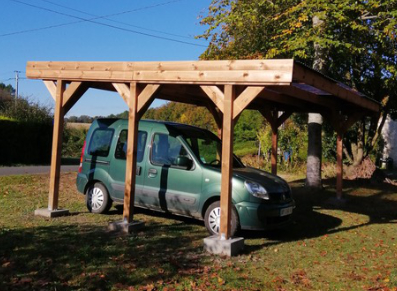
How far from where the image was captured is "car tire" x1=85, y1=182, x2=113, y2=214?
843 centimetres

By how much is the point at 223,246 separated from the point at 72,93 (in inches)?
168

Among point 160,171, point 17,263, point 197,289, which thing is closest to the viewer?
point 197,289

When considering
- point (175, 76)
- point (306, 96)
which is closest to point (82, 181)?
point (175, 76)

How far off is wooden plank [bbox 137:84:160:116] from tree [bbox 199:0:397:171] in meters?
5.26

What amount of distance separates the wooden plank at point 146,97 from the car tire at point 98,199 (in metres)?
2.17

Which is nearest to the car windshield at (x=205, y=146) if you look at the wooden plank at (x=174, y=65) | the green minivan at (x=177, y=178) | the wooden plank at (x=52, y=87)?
the green minivan at (x=177, y=178)

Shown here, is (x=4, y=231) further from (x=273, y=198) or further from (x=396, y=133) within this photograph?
(x=396, y=133)

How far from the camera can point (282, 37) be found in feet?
39.8

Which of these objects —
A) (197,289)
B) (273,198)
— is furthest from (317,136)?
(197,289)

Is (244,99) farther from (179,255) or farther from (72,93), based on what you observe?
(72,93)

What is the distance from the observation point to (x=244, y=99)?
6082 millimetres

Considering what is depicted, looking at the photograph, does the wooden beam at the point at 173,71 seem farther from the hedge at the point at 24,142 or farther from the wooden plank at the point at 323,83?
the hedge at the point at 24,142

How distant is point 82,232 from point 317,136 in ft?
27.5

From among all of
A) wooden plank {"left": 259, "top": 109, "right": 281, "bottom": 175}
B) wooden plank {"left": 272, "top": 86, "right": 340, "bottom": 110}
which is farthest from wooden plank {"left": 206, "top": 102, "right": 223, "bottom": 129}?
wooden plank {"left": 272, "top": 86, "right": 340, "bottom": 110}
